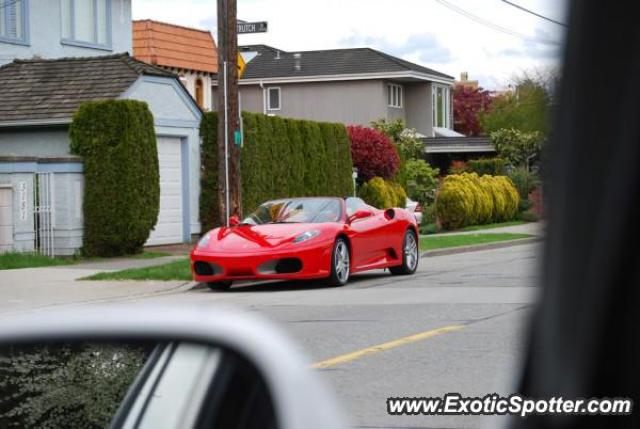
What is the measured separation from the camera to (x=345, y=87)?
55.2 m

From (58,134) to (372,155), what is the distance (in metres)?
14.8

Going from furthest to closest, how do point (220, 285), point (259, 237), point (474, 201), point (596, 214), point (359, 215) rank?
1. point (474, 201)
2. point (359, 215)
3. point (220, 285)
4. point (259, 237)
5. point (596, 214)

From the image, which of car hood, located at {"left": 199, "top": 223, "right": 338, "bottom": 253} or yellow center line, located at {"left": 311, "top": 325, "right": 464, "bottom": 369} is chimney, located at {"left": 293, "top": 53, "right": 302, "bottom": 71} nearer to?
car hood, located at {"left": 199, "top": 223, "right": 338, "bottom": 253}

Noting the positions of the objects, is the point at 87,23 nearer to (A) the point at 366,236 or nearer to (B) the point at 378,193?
(B) the point at 378,193

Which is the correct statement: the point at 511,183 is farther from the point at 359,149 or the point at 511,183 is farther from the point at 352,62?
the point at 352,62

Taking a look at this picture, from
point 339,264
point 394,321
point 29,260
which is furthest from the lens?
point 29,260

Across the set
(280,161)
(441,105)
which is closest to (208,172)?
(280,161)

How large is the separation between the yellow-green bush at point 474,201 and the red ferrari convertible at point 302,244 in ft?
62.2

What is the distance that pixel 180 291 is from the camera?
16750 millimetres

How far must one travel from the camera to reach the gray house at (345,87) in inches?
2153

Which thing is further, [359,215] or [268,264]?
[359,215]

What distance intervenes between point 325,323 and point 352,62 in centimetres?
4543

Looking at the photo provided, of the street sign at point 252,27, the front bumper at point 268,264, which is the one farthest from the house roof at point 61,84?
the front bumper at point 268,264

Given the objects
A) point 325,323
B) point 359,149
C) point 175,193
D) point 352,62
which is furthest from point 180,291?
point 352,62
